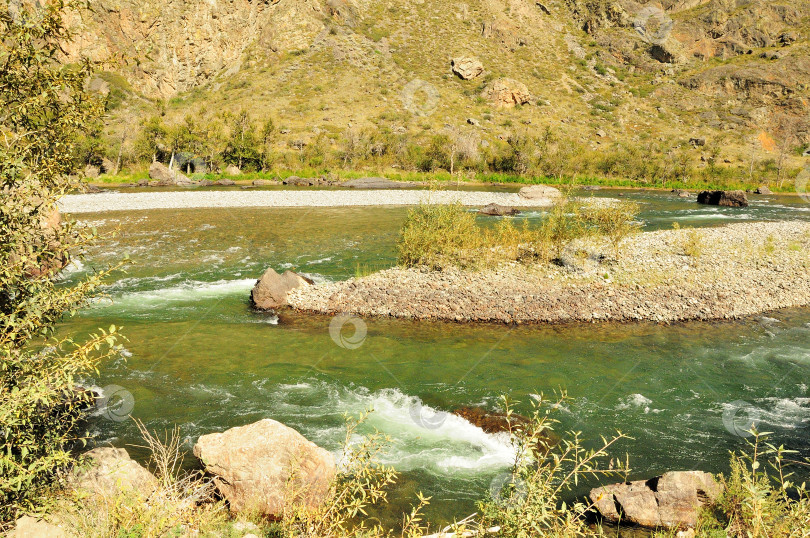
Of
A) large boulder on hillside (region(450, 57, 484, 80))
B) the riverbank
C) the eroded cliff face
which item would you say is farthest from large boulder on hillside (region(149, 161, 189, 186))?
large boulder on hillside (region(450, 57, 484, 80))

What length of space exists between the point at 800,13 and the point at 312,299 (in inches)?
5459

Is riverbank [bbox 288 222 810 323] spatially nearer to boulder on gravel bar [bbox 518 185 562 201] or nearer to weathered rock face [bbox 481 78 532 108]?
boulder on gravel bar [bbox 518 185 562 201]

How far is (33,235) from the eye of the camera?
4445 millimetres

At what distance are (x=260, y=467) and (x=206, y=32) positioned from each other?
97805mm

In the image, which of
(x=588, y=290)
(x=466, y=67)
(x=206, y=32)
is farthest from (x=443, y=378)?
(x=206, y=32)

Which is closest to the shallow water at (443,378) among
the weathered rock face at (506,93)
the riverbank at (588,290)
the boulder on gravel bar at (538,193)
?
the riverbank at (588,290)

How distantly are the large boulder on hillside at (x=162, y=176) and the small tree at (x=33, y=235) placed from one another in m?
48.4

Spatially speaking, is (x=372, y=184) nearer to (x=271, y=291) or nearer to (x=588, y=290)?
(x=271, y=291)

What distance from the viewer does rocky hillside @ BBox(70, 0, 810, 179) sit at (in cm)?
7325

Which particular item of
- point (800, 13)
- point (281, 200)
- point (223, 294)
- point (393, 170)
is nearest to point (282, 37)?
point (393, 170)

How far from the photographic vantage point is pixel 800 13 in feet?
343

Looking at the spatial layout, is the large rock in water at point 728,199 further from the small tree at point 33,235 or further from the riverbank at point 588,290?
the small tree at point 33,235

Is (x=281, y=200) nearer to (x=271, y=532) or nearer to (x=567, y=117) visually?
(x=271, y=532)

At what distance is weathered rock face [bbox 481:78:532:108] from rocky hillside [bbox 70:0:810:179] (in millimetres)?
240
